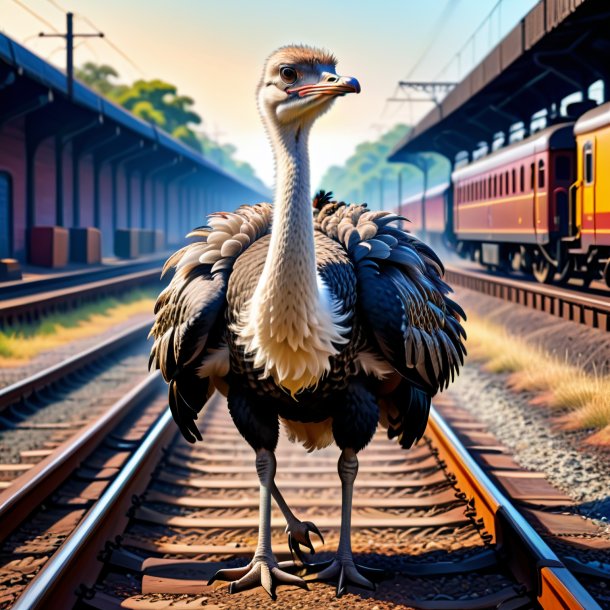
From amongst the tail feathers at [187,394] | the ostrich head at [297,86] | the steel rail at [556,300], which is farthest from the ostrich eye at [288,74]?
the steel rail at [556,300]

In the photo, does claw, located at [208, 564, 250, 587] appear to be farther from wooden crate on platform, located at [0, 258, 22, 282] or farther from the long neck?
wooden crate on platform, located at [0, 258, 22, 282]

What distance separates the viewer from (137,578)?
4.59m

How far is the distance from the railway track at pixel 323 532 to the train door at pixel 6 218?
58.7 feet

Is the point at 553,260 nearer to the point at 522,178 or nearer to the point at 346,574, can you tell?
the point at 522,178

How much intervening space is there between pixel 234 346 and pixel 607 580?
2139 mm

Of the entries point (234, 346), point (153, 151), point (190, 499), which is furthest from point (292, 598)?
point (153, 151)

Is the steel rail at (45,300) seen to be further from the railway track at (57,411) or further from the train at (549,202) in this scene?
the train at (549,202)

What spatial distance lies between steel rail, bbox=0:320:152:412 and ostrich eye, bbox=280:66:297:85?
5643 millimetres

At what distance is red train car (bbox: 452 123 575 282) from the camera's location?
16.8 metres

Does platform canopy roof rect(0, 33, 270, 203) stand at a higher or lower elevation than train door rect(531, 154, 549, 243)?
higher

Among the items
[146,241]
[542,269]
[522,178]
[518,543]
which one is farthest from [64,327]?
[146,241]

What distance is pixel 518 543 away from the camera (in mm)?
4496

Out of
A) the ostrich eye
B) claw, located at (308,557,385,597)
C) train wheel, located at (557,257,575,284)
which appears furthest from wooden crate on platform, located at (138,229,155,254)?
the ostrich eye

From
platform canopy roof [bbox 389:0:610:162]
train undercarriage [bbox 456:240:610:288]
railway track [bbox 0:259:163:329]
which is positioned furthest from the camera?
platform canopy roof [bbox 389:0:610:162]
